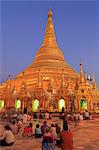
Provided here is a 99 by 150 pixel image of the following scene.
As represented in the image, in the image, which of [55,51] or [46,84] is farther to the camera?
[55,51]

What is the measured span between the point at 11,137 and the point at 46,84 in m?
25.3

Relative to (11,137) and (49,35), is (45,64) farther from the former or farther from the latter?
(11,137)

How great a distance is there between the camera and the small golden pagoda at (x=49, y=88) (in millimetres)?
30469

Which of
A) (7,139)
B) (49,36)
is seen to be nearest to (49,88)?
(49,36)

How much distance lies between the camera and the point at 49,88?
104 feet

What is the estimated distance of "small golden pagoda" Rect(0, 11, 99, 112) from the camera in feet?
100.0

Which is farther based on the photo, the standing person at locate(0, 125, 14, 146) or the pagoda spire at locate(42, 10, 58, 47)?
the pagoda spire at locate(42, 10, 58, 47)

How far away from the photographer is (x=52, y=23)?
45.7 m

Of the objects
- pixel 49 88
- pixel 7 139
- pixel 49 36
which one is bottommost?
pixel 7 139

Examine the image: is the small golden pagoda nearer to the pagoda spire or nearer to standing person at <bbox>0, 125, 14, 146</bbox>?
the pagoda spire

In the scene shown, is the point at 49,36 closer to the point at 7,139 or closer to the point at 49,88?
the point at 49,88

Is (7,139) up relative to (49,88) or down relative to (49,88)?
down

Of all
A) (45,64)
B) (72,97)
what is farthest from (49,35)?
(72,97)

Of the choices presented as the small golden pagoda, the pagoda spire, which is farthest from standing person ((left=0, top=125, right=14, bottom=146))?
the pagoda spire
